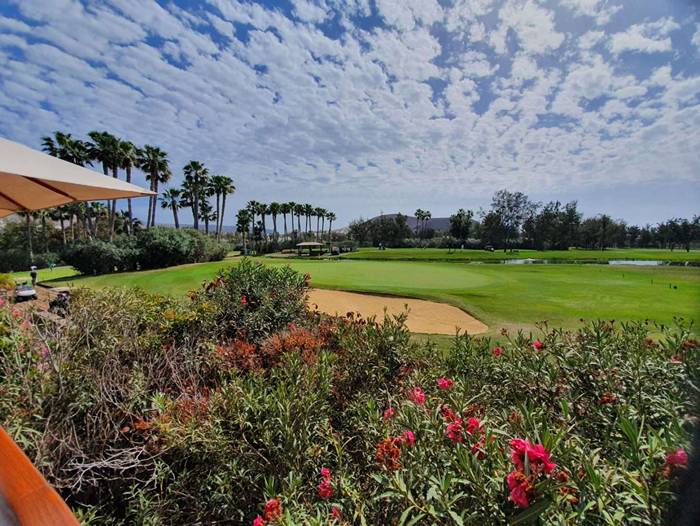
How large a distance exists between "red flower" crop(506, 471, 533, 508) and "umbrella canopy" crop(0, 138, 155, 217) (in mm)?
3411

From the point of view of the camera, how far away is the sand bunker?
7.80 metres

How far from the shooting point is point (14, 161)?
2426mm

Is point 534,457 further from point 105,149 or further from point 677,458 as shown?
point 105,149

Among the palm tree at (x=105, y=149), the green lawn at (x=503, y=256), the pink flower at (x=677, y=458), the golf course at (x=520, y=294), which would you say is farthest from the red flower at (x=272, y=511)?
the green lawn at (x=503, y=256)

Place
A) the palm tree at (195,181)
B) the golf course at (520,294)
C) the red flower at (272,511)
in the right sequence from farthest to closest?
the palm tree at (195,181), the golf course at (520,294), the red flower at (272,511)

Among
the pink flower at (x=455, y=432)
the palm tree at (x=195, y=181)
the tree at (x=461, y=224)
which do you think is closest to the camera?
the pink flower at (x=455, y=432)

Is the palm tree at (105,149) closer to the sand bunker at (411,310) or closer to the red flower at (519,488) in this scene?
the sand bunker at (411,310)

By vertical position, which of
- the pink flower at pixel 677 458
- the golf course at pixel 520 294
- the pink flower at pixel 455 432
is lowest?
the golf course at pixel 520 294

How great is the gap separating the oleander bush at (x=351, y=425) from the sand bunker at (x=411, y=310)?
4.00 meters

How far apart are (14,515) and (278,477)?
127 centimetres

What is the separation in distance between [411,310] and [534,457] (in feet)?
27.3

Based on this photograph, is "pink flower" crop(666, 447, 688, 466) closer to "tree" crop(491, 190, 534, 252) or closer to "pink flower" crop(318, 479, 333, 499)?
"pink flower" crop(318, 479, 333, 499)

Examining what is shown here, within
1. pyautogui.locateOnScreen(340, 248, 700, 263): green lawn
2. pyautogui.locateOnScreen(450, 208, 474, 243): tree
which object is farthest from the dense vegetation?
pyautogui.locateOnScreen(340, 248, 700, 263): green lawn

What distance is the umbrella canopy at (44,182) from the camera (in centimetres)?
246
